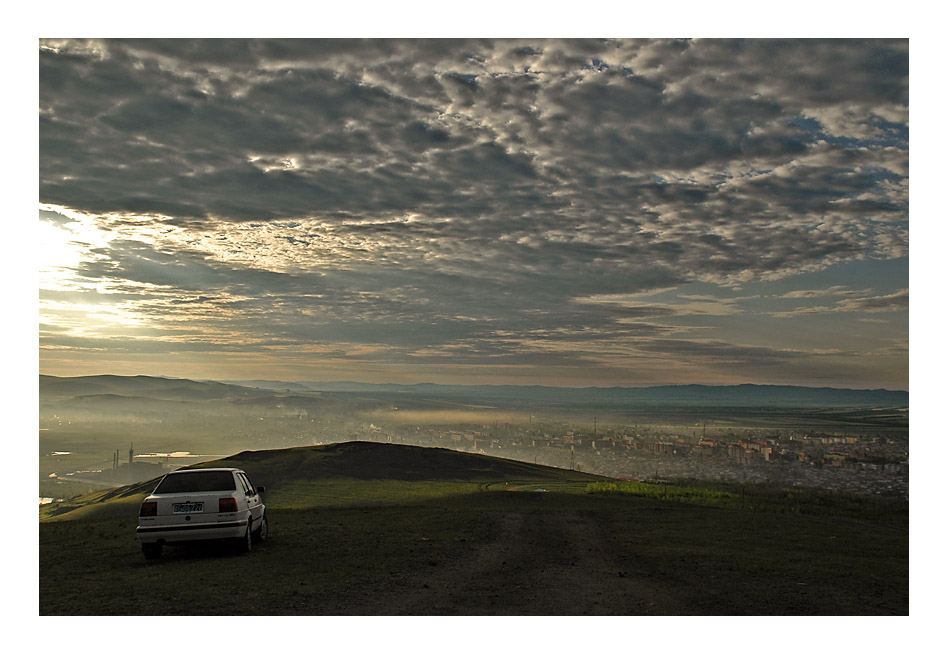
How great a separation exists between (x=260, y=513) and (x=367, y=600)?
663 cm

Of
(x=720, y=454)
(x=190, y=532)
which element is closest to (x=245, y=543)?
(x=190, y=532)

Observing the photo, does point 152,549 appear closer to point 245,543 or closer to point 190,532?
point 190,532

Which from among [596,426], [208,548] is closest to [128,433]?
[596,426]

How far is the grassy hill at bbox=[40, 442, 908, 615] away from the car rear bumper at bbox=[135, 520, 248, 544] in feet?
1.62

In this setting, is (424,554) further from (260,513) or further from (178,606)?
(178,606)

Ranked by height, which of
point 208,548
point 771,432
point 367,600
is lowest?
point 771,432

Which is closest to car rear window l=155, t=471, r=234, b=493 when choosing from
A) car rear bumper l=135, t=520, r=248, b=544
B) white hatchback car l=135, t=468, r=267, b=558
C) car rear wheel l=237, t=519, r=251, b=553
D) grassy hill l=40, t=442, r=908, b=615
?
white hatchback car l=135, t=468, r=267, b=558

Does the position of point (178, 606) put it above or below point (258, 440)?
above

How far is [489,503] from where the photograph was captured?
2498 cm

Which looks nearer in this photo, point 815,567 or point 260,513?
point 815,567

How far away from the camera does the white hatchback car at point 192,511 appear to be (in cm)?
1320

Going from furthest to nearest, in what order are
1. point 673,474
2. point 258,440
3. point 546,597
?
point 258,440
point 673,474
point 546,597

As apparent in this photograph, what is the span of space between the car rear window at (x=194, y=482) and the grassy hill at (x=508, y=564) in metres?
1.42

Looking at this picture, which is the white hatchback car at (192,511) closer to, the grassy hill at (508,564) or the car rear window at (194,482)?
the car rear window at (194,482)
